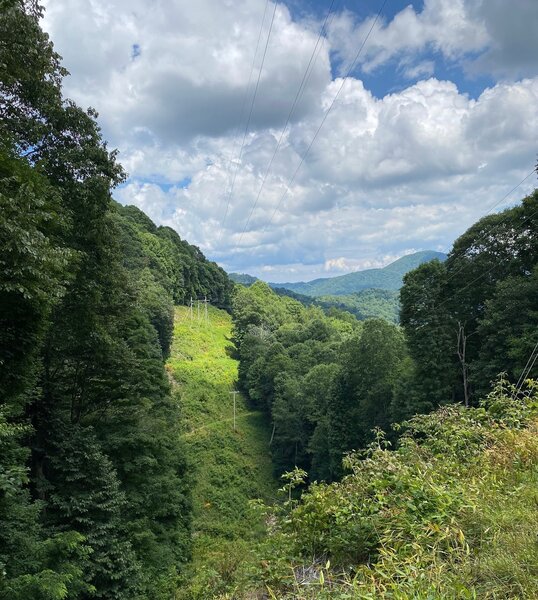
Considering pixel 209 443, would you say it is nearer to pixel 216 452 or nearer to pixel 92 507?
pixel 216 452

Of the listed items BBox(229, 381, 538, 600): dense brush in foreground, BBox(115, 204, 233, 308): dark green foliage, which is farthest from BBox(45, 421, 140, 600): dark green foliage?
BBox(115, 204, 233, 308): dark green foliage

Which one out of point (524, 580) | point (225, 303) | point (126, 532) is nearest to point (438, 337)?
point (126, 532)

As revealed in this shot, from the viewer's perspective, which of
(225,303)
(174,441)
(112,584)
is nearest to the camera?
(112,584)

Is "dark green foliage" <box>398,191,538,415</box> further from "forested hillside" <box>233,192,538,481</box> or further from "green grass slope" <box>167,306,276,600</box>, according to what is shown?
"green grass slope" <box>167,306,276,600</box>

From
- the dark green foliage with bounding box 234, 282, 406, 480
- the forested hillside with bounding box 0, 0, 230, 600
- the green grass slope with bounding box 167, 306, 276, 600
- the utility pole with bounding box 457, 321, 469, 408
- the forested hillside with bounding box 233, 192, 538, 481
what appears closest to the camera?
the forested hillside with bounding box 0, 0, 230, 600

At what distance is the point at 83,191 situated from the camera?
1140 cm

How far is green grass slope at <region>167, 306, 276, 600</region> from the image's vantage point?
2312 cm

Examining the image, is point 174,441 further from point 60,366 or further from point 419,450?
point 419,450

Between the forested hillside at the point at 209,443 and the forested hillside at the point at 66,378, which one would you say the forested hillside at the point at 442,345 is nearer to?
the forested hillside at the point at 209,443

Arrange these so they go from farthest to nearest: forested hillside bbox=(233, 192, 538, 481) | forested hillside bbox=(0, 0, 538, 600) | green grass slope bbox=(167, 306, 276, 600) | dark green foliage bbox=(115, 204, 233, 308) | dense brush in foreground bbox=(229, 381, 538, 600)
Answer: dark green foliage bbox=(115, 204, 233, 308) → green grass slope bbox=(167, 306, 276, 600) → forested hillside bbox=(233, 192, 538, 481) → forested hillside bbox=(0, 0, 538, 600) → dense brush in foreground bbox=(229, 381, 538, 600)

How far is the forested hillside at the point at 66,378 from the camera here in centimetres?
714

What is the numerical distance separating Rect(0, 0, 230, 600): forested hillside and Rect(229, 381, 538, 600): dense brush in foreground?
4.24 metres

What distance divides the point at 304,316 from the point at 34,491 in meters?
82.7

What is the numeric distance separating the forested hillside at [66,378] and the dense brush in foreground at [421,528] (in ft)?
13.9
